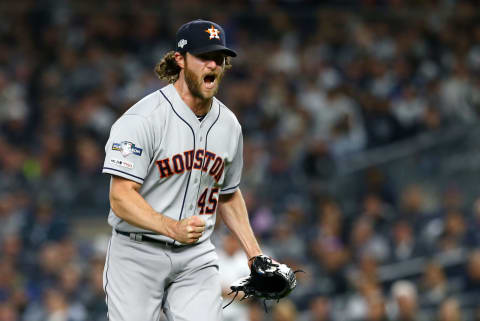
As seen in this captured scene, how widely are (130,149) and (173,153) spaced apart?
23cm

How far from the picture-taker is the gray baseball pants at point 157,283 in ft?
11.2

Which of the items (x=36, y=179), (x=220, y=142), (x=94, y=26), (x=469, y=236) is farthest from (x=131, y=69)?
(x=220, y=142)

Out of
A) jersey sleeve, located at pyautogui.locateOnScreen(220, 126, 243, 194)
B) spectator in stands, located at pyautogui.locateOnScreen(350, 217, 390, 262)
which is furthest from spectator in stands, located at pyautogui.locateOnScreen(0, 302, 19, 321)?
jersey sleeve, located at pyautogui.locateOnScreen(220, 126, 243, 194)

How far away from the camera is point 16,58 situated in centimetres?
1002

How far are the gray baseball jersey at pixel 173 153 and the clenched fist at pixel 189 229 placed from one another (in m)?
0.37

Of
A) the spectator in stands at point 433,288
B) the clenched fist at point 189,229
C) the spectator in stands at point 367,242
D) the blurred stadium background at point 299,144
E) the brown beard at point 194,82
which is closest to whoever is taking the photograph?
the clenched fist at point 189,229

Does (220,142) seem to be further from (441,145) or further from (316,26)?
(316,26)

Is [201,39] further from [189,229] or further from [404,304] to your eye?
[404,304]

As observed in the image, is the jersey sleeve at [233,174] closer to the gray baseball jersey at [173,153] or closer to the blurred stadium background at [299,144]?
the gray baseball jersey at [173,153]

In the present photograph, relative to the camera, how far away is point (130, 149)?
129 inches

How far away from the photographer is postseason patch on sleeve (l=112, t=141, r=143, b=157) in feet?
10.7

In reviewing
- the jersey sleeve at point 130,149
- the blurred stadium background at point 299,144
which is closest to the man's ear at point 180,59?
the jersey sleeve at point 130,149

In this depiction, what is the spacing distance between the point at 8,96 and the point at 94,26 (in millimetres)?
1666

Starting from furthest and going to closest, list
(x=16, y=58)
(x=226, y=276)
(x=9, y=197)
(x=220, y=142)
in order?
(x=16, y=58), (x=9, y=197), (x=226, y=276), (x=220, y=142)
